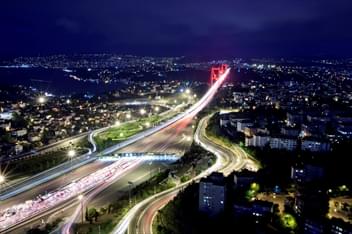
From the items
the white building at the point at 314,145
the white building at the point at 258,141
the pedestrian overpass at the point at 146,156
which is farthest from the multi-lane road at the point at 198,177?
the white building at the point at 314,145

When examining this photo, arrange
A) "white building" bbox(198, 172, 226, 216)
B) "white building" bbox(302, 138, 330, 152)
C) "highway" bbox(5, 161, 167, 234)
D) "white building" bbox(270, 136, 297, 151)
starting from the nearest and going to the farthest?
"white building" bbox(198, 172, 226, 216)
"highway" bbox(5, 161, 167, 234)
"white building" bbox(302, 138, 330, 152)
"white building" bbox(270, 136, 297, 151)

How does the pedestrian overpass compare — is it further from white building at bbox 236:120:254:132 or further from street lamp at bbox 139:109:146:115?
street lamp at bbox 139:109:146:115

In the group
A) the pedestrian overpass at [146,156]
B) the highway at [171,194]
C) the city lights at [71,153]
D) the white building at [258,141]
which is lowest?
the city lights at [71,153]

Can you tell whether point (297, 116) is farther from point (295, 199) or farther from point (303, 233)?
point (303, 233)

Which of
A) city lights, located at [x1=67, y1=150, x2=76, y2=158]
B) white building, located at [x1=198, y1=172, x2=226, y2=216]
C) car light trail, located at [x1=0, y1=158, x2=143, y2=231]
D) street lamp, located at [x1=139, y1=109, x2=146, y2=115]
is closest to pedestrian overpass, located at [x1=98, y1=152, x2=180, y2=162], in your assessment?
car light trail, located at [x1=0, y1=158, x2=143, y2=231]

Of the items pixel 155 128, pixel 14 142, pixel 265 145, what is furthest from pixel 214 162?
pixel 14 142

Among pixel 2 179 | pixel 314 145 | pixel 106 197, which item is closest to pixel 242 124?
pixel 314 145

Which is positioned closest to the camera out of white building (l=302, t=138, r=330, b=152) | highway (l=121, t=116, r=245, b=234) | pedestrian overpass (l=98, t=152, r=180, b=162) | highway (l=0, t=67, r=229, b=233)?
highway (l=121, t=116, r=245, b=234)

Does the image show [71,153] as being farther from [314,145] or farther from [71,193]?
[314,145]

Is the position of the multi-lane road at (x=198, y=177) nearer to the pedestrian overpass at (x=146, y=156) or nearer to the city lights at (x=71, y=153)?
the pedestrian overpass at (x=146, y=156)

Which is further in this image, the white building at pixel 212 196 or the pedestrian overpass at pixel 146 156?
the pedestrian overpass at pixel 146 156

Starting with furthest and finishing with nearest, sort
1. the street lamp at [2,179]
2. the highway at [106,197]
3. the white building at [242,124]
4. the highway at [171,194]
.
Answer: the white building at [242,124] → the street lamp at [2,179] → the highway at [106,197] → the highway at [171,194]
